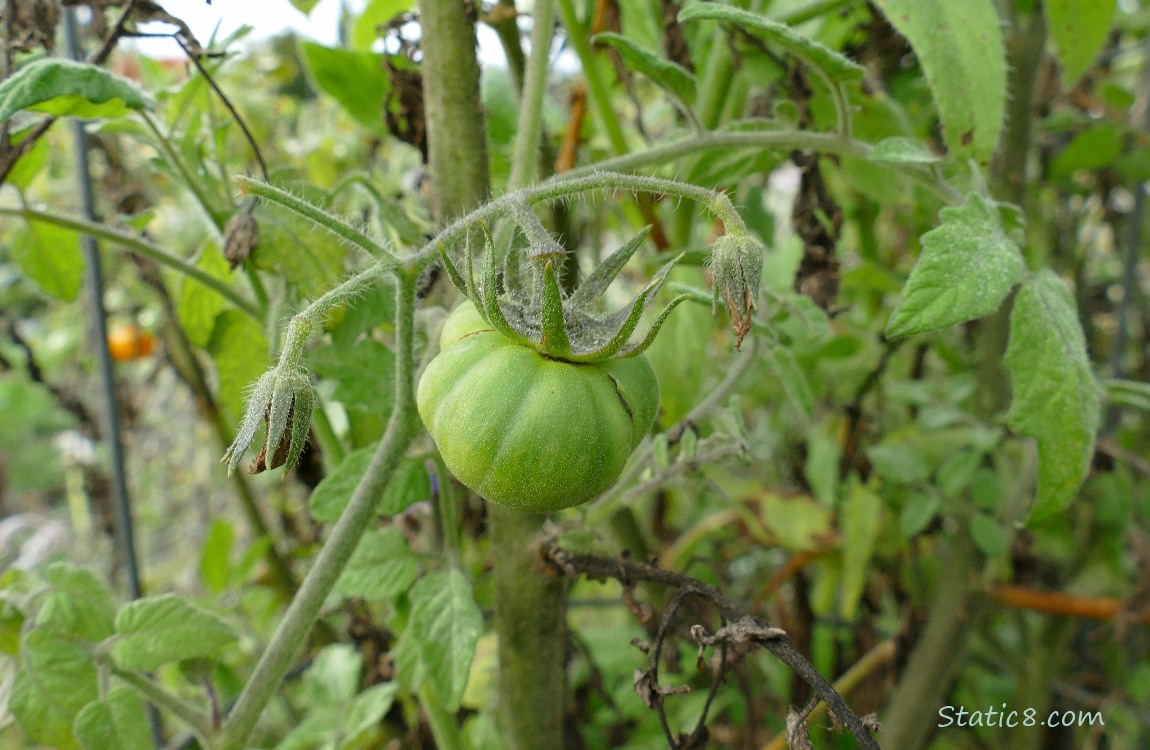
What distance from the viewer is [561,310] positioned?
0.45 m

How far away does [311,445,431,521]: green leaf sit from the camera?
0.64 metres

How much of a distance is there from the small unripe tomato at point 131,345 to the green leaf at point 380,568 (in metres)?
1.46

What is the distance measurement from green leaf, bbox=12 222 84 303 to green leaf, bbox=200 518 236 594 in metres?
0.39

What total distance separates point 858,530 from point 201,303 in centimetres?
95

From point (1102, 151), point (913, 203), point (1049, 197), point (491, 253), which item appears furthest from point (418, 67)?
point (1049, 197)

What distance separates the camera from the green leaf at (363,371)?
643mm

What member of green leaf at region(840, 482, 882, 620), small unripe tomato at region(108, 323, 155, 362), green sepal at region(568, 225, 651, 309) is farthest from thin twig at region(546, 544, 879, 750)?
small unripe tomato at region(108, 323, 155, 362)

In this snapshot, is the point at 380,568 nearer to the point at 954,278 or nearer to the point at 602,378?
the point at 602,378

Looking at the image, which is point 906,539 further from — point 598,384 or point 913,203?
point 598,384

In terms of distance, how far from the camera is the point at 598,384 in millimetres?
480

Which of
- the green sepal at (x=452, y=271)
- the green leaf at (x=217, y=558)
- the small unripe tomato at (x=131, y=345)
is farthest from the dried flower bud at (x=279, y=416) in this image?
the small unripe tomato at (x=131, y=345)

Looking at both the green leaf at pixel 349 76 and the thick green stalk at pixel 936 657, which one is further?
the thick green stalk at pixel 936 657

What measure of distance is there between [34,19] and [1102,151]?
4.58 feet

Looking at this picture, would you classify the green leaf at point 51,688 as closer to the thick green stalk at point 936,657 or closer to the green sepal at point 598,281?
the green sepal at point 598,281
